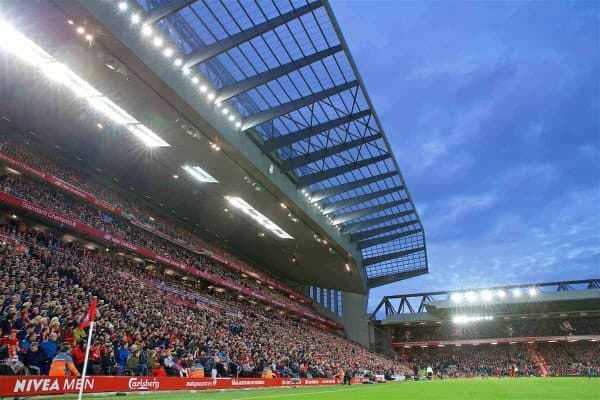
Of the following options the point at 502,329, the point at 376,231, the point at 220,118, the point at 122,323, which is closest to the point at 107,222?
the point at 220,118

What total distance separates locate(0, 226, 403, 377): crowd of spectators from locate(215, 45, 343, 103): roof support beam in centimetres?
1292

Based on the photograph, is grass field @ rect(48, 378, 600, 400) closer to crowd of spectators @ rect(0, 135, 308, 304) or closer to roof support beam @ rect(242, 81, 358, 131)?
roof support beam @ rect(242, 81, 358, 131)

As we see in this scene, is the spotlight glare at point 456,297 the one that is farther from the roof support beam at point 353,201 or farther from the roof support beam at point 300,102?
the roof support beam at point 300,102

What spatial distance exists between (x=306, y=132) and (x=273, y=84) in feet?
17.7

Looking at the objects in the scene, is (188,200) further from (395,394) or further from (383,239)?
(395,394)

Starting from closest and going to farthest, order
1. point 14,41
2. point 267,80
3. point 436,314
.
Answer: point 14,41 → point 267,80 → point 436,314

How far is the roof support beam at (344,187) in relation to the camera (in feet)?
A: 116

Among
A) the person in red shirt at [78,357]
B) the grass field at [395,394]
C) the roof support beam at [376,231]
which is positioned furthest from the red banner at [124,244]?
the grass field at [395,394]

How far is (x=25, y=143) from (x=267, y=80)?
1996 cm

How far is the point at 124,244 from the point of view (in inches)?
1197

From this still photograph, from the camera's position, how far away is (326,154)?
30719mm

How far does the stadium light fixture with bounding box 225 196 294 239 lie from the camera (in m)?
35.4

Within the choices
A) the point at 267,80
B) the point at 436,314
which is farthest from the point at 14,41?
the point at 436,314

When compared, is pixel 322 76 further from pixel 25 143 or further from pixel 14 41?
pixel 25 143
